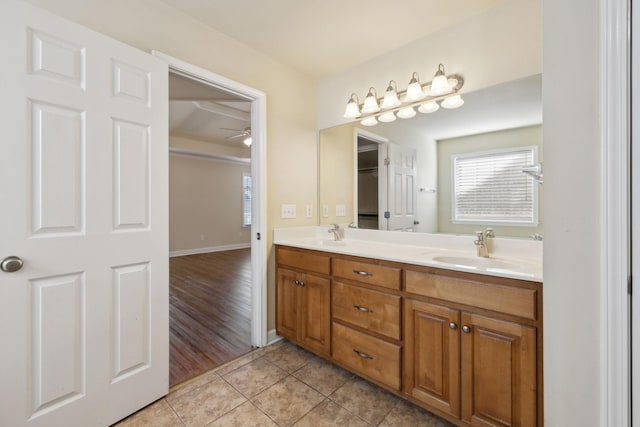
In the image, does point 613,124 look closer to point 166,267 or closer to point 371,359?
point 371,359

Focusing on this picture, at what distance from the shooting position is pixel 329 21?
184cm

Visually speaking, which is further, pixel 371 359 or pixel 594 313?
pixel 371 359

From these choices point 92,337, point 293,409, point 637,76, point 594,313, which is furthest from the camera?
point 293,409

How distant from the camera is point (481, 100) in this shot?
69.1 inches

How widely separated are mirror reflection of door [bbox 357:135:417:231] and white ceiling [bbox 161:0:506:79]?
0.75 m

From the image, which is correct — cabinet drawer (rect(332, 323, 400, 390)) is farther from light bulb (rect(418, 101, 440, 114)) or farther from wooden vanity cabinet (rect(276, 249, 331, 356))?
light bulb (rect(418, 101, 440, 114))

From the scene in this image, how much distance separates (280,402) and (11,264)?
1.46m

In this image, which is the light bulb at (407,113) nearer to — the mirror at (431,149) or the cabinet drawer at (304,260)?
the mirror at (431,149)

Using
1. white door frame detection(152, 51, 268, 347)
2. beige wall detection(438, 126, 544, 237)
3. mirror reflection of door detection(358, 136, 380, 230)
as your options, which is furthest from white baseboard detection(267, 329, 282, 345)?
beige wall detection(438, 126, 544, 237)

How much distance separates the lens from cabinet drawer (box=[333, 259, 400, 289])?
154 centimetres

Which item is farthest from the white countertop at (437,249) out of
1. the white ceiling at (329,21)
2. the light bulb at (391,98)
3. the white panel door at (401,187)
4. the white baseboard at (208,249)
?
the white baseboard at (208,249)

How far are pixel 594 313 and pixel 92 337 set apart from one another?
201 cm

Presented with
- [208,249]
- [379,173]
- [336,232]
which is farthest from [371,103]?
[208,249]

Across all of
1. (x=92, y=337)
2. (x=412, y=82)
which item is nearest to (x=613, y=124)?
(x=412, y=82)
